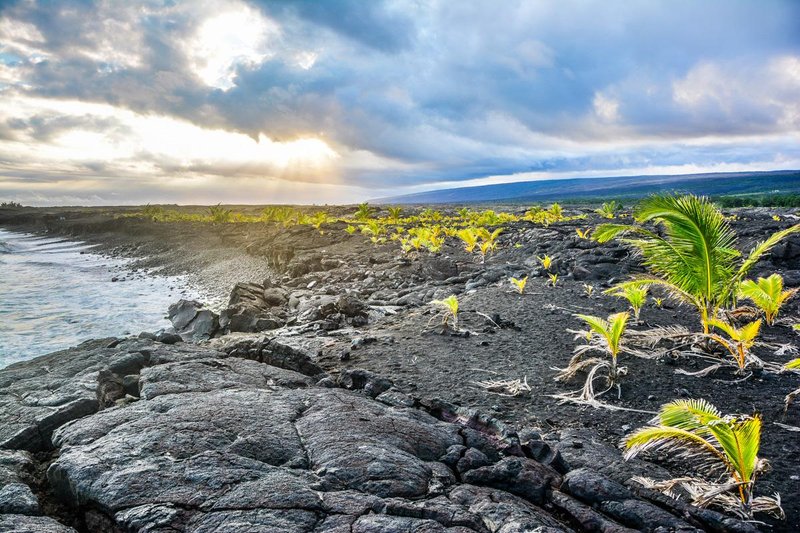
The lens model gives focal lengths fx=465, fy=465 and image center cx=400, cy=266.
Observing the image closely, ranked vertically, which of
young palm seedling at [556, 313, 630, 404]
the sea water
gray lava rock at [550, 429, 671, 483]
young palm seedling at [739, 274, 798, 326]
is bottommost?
the sea water

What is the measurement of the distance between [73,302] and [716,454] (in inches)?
696

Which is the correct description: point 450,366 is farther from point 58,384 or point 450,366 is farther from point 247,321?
point 247,321

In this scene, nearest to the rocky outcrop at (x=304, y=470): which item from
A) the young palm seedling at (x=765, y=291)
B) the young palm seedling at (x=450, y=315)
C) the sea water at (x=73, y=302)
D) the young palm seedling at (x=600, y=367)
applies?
the young palm seedling at (x=600, y=367)

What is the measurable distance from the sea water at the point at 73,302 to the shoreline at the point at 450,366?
3765 millimetres

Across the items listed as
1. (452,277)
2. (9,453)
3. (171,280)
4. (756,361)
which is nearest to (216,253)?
(171,280)

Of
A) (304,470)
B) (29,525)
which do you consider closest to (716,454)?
(304,470)

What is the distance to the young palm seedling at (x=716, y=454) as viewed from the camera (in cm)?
328

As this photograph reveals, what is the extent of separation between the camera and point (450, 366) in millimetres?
6574

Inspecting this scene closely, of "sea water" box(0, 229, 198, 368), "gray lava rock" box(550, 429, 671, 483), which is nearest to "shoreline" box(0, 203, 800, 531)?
"gray lava rock" box(550, 429, 671, 483)

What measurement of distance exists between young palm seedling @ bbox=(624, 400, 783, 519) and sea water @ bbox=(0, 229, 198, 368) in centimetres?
1052

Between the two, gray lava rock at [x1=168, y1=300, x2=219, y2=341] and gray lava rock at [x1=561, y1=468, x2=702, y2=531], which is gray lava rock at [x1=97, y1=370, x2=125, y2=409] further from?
gray lava rock at [x1=168, y1=300, x2=219, y2=341]

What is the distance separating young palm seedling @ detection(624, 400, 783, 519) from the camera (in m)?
3.28

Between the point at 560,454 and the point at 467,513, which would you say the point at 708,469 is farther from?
the point at 467,513

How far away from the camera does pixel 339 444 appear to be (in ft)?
11.3
